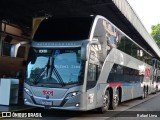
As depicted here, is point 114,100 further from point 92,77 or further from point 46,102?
point 46,102

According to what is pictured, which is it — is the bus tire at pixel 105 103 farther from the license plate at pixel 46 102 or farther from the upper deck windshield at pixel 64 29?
the upper deck windshield at pixel 64 29

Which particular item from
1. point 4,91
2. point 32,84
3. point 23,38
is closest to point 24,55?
point 23,38

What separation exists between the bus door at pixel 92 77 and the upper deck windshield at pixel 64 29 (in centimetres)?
68

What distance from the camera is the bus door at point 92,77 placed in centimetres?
1162

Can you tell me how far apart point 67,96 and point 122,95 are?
19.7 feet

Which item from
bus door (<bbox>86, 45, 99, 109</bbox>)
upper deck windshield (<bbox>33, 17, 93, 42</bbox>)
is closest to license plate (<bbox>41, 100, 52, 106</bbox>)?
bus door (<bbox>86, 45, 99, 109</bbox>)

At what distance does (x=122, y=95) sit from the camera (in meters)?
16.5

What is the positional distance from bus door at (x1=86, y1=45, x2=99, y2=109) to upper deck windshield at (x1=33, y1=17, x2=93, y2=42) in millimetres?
681

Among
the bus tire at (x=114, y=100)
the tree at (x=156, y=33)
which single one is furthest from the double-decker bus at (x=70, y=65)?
the tree at (x=156, y=33)

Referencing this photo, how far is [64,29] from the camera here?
12141 millimetres

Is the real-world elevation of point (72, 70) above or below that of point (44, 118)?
above

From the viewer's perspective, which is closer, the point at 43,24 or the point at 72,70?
the point at 72,70

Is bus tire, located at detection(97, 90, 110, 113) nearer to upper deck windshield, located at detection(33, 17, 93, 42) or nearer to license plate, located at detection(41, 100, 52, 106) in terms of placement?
license plate, located at detection(41, 100, 52, 106)

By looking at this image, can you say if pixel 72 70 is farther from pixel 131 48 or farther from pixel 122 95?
pixel 131 48
